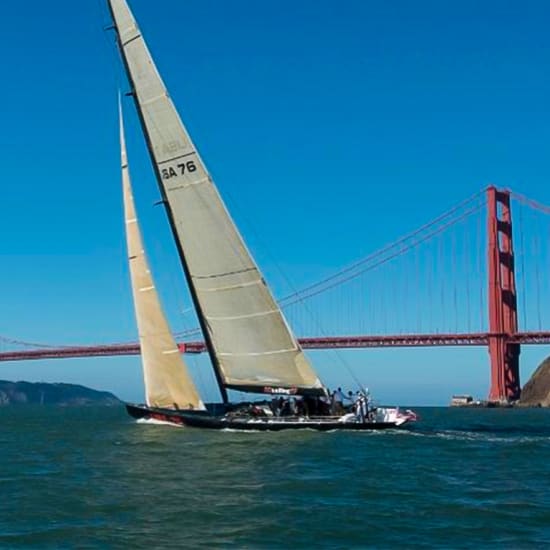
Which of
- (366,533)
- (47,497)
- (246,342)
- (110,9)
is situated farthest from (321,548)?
(110,9)

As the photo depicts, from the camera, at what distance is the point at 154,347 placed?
23484 mm

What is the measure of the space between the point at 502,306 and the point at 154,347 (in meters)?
38.7

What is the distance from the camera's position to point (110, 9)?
2222 cm

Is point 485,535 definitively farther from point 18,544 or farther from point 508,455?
point 508,455

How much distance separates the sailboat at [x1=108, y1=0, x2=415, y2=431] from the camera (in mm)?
21047

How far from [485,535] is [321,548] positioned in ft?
5.58

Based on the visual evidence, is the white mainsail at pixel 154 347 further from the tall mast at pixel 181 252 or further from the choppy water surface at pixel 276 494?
the choppy water surface at pixel 276 494

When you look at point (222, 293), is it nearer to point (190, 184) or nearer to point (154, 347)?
point (190, 184)

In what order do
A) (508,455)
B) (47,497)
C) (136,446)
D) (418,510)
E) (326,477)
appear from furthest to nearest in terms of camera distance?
(136,446) → (508,455) → (326,477) → (47,497) → (418,510)

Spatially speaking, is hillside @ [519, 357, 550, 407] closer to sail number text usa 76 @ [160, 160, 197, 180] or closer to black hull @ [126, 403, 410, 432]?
black hull @ [126, 403, 410, 432]

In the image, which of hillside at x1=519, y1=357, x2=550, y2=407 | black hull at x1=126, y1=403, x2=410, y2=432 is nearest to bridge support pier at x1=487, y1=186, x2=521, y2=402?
hillside at x1=519, y1=357, x2=550, y2=407

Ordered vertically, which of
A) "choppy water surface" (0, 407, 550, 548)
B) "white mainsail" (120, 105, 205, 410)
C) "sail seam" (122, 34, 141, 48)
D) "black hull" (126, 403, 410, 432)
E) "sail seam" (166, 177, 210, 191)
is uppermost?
"sail seam" (122, 34, 141, 48)

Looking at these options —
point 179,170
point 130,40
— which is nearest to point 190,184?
point 179,170

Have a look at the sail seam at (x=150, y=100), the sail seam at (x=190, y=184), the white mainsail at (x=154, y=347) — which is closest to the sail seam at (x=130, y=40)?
the sail seam at (x=150, y=100)
